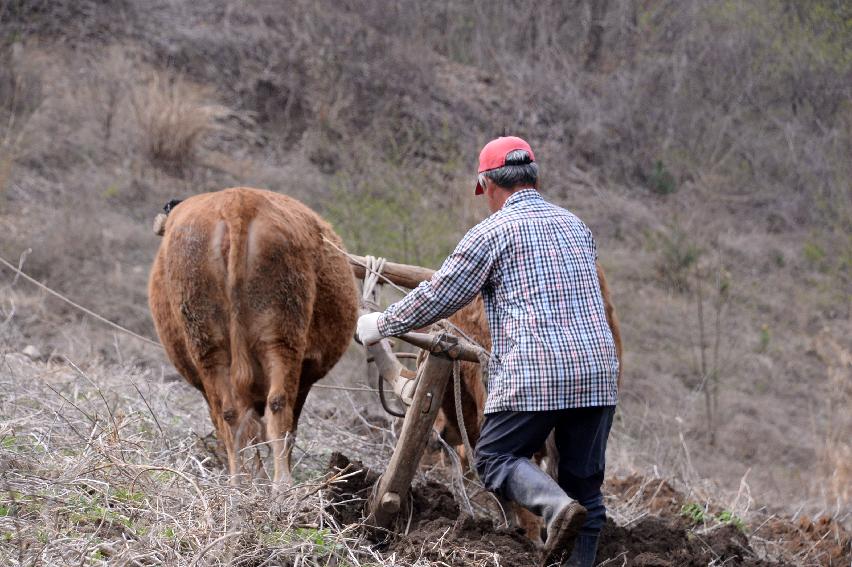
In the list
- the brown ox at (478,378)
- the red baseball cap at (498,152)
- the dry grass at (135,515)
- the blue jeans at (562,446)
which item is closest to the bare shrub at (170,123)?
the brown ox at (478,378)

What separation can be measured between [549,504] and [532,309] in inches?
32.3

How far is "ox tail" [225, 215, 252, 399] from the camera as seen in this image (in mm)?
5273

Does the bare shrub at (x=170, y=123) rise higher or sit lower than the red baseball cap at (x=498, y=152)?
lower

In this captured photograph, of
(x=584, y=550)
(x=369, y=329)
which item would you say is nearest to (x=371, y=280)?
(x=369, y=329)

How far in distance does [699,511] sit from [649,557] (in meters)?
2.33

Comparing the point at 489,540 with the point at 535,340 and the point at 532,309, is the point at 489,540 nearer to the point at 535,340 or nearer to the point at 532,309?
the point at 535,340

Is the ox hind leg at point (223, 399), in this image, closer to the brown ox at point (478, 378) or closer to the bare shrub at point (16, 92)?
the brown ox at point (478, 378)

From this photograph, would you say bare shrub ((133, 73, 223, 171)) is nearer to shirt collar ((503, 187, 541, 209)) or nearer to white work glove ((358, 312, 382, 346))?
white work glove ((358, 312, 382, 346))

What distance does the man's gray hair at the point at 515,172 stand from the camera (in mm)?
4699

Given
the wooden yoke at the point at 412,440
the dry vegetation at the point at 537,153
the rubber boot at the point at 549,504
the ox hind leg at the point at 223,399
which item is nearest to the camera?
the rubber boot at the point at 549,504

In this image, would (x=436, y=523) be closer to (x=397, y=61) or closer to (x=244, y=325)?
(x=244, y=325)

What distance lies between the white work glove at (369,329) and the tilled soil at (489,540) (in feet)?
2.37

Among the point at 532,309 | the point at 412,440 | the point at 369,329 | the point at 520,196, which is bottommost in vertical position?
the point at 412,440

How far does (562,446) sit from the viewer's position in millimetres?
4641
